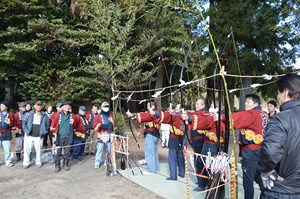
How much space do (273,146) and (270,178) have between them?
300 millimetres

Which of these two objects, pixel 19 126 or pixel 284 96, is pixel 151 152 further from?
pixel 284 96

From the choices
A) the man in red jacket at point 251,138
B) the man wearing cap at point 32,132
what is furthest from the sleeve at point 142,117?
the man wearing cap at point 32,132

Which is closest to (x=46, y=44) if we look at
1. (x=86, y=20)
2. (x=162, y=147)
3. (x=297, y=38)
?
(x=86, y=20)

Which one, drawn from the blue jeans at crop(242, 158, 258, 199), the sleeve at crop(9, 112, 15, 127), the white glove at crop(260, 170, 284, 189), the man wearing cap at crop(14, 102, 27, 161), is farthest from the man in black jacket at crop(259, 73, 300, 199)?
the man wearing cap at crop(14, 102, 27, 161)

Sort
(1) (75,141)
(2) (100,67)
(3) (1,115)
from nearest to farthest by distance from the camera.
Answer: (3) (1,115)
(1) (75,141)
(2) (100,67)

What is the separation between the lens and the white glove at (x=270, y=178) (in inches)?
89.4

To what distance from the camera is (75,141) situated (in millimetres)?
8227

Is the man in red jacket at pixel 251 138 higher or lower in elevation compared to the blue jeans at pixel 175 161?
higher

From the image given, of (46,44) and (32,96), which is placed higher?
(46,44)

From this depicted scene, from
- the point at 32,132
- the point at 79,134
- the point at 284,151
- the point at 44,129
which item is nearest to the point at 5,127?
the point at 32,132

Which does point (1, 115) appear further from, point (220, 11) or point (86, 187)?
point (220, 11)

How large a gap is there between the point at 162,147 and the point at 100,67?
13.3 ft

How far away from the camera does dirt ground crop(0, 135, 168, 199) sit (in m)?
5.30

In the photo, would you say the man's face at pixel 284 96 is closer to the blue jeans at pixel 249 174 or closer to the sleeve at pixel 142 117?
the blue jeans at pixel 249 174
